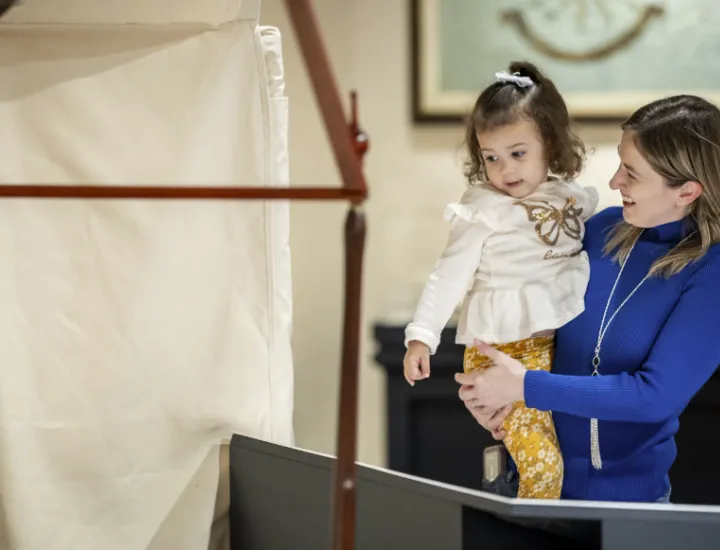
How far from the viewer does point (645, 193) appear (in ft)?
3.55

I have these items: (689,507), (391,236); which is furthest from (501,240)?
(391,236)

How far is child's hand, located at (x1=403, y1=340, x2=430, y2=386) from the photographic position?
115 centimetres

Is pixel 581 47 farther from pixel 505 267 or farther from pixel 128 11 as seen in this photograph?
pixel 128 11

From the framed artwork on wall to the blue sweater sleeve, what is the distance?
139cm

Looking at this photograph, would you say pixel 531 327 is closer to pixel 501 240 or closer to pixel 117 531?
pixel 501 240

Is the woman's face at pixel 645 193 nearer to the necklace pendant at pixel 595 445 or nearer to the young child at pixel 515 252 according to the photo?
the young child at pixel 515 252

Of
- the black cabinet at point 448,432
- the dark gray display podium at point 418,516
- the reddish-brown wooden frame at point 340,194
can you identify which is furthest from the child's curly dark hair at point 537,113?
the black cabinet at point 448,432

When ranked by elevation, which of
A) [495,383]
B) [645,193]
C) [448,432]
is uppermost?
[645,193]

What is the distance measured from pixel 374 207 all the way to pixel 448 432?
0.64 m

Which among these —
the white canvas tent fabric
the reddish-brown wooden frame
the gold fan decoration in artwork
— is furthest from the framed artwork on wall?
the reddish-brown wooden frame

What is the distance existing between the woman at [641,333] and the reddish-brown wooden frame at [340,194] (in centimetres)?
49

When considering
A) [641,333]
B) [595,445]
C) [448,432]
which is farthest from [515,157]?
[448,432]

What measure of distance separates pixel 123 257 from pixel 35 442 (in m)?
0.26

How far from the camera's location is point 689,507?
0.87 metres
